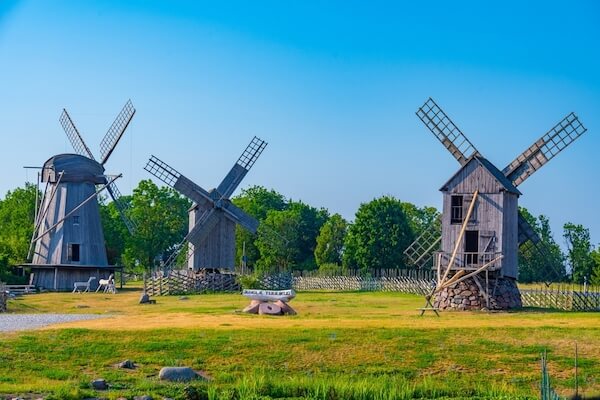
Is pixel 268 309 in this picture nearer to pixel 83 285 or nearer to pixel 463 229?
pixel 463 229

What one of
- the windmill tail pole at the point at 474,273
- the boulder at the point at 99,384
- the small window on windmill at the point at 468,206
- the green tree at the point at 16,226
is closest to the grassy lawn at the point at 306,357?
the boulder at the point at 99,384

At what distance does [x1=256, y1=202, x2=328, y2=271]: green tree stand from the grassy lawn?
75034mm

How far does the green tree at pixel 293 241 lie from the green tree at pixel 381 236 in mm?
17337

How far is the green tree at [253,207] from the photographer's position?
116500 mm

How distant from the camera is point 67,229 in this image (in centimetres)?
7344

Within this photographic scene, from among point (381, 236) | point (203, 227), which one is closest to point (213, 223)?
point (203, 227)

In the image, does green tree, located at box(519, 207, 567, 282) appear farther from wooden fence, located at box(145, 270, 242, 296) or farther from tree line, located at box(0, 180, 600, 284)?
wooden fence, located at box(145, 270, 242, 296)

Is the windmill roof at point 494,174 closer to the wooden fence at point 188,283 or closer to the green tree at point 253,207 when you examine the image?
the wooden fence at point 188,283

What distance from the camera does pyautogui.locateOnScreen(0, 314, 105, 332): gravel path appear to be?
34.8m

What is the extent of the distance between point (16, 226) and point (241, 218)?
27.3 meters

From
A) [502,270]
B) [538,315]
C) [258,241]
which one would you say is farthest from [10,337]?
[258,241]

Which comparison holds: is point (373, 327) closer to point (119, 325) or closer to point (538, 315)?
point (119, 325)

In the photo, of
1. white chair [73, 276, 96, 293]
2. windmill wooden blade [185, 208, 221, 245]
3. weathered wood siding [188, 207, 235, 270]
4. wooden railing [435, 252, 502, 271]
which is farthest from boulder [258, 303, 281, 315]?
white chair [73, 276, 96, 293]

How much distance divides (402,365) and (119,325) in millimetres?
12049
